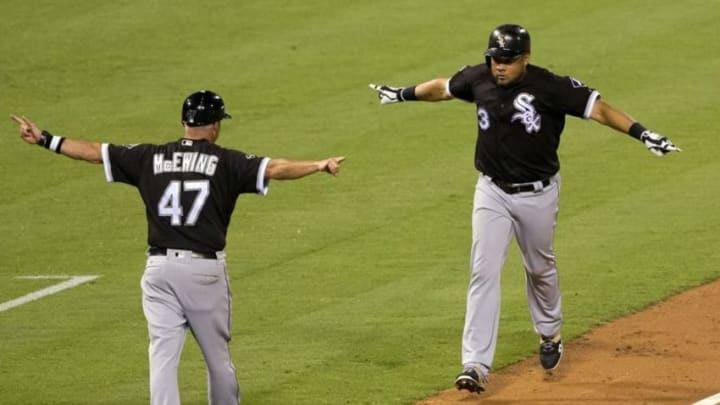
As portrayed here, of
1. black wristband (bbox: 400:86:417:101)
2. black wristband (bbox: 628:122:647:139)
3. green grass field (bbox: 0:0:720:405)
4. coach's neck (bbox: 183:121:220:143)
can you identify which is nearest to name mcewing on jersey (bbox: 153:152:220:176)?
coach's neck (bbox: 183:121:220:143)

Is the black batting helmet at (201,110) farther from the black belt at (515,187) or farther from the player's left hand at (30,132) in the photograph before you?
the black belt at (515,187)

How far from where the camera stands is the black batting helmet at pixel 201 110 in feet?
29.3

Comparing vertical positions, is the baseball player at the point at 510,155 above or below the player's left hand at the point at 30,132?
below

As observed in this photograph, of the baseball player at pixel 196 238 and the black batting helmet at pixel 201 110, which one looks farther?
the black batting helmet at pixel 201 110

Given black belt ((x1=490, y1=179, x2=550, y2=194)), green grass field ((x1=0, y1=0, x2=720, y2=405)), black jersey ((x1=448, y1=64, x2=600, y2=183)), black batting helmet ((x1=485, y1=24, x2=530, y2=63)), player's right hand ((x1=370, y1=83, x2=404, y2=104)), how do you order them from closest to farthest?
black batting helmet ((x1=485, y1=24, x2=530, y2=63))
black jersey ((x1=448, y1=64, x2=600, y2=183))
black belt ((x1=490, y1=179, x2=550, y2=194))
player's right hand ((x1=370, y1=83, x2=404, y2=104))
green grass field ((x1=0, y1=0, x2=720, y2=405))

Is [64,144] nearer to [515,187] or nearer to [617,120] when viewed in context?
[515,187]

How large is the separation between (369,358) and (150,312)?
8.28ft

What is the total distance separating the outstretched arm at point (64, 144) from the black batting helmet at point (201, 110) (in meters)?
0.52

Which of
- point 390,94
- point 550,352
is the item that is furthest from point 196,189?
point 550,352

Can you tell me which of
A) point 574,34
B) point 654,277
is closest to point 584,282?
point 654,277

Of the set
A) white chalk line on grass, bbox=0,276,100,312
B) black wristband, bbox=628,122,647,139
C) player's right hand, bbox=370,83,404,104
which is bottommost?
white chalk line on grass, bbox=0,276,100,312

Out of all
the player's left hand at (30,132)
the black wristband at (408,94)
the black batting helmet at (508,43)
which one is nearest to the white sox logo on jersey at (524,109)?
the black batting helmet at (508,43)

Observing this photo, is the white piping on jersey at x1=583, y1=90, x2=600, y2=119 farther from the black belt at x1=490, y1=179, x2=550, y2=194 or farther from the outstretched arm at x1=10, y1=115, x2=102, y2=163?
the outstretched arm at x1=10, y1=115, x2=102, y2=163

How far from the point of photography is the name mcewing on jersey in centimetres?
883
